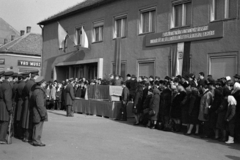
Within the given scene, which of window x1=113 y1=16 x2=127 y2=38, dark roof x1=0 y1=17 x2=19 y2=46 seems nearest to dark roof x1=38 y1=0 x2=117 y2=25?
window x1=113 y1=16 x2=127 y2=38

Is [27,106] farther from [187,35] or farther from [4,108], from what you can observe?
[187,35]

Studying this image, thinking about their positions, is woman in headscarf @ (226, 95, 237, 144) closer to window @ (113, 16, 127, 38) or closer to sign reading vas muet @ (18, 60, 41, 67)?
window @ (113, 16, 127, 38)

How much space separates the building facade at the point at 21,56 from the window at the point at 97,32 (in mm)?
27974

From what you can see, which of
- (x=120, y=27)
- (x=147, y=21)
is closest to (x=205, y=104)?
(x=147, y=21)

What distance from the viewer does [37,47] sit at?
174 ft

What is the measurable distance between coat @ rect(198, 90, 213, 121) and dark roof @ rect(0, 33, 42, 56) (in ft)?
140

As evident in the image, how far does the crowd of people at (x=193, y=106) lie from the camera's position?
32.8ft

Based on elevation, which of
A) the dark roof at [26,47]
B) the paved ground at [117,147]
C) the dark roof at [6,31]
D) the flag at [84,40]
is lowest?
the paved ground at [117,147]

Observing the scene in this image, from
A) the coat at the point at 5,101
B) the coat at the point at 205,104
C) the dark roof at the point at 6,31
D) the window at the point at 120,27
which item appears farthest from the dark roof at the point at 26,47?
the coat at the point at 205,104

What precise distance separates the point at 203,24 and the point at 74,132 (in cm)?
866

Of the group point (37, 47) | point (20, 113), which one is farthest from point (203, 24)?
point (37, 47)

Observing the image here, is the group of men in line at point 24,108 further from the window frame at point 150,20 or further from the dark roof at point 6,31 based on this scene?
the dark roof at point 6,31

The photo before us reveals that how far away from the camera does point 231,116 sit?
31.6ft

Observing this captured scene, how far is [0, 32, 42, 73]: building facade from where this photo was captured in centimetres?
4828
